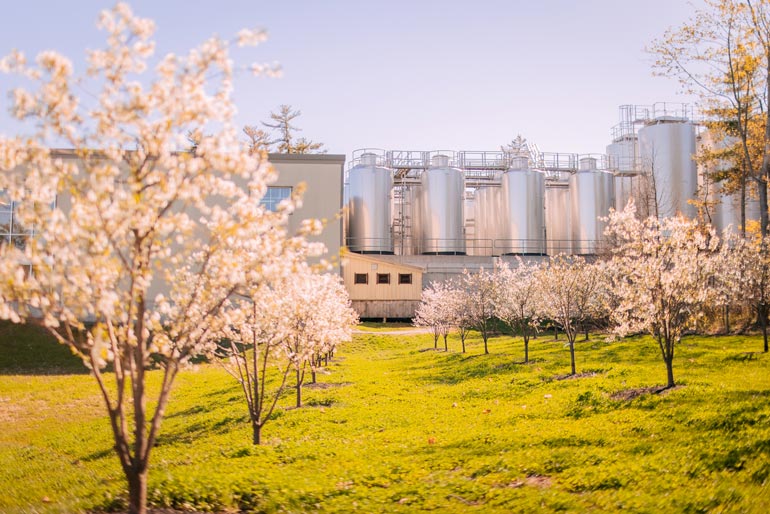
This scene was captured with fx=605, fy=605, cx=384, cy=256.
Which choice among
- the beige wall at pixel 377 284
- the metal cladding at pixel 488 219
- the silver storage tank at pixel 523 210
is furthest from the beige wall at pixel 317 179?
the silver storage tank at pixel 523 210

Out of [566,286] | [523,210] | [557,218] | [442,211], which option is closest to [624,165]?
[557,218]

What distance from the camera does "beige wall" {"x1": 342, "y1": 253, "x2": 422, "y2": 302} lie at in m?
41.2

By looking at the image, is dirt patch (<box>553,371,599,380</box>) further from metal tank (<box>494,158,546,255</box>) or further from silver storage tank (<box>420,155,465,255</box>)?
metal tank (<box>494,158,546,255</box>)

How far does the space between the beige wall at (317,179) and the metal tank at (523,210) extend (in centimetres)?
Answer: 1653

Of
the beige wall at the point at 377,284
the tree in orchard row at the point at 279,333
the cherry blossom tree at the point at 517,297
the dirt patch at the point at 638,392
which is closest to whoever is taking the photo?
the tree in orchard row at the point at 279,333

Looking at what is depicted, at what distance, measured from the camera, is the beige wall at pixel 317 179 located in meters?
35.5

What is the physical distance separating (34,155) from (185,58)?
1498 mm

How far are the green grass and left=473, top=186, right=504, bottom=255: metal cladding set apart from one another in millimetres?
29993

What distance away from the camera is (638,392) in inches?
484

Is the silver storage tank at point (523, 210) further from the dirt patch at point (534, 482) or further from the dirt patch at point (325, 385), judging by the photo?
the dirt patch at point (534, 482)

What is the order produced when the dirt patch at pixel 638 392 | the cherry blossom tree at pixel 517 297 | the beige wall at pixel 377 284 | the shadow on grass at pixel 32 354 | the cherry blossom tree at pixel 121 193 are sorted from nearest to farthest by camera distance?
the cherry blossom tree at pixel 121 193 → the dirt patch at pixel 638 392 → the cherry blossom tree at pixel 517 297 → the shadow on grass at pixel 32 354 → the beige wall at pixel 377 284

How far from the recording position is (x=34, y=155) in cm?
507

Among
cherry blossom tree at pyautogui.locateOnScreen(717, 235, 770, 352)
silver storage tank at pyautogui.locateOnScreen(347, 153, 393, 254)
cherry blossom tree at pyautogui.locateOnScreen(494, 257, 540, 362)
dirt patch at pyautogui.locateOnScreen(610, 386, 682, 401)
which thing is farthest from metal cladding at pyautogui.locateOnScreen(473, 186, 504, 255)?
dirt patch at pyautogui.locateOnScreen(610, 386, 682, 401)

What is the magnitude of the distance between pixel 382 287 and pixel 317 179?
9.45 metres
